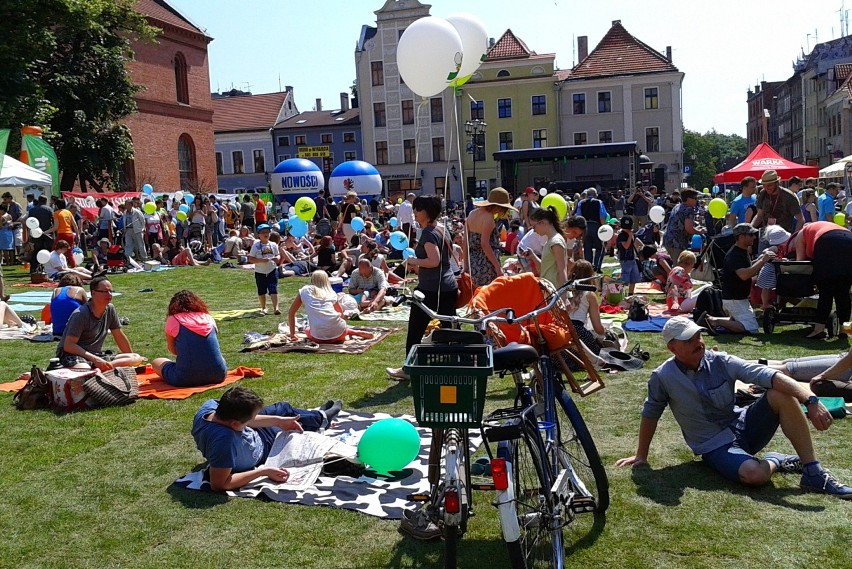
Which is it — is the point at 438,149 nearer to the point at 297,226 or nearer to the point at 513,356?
the point at 297,226

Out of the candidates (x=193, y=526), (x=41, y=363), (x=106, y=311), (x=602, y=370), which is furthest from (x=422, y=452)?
(x=41, y=363)

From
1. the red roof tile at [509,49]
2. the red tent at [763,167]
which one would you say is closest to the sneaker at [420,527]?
the red tent at [763,167]

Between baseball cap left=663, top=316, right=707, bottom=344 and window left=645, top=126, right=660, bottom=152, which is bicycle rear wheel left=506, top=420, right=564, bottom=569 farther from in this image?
window left=645, top=126, right=660, bottom=152

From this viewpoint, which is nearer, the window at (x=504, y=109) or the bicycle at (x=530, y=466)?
the bicycle at (x=530, y=466)

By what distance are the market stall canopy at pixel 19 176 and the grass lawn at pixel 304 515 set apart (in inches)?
561

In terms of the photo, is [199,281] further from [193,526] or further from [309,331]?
[193,526]

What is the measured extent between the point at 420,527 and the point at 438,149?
2180 inches

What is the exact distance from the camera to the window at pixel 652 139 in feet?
175

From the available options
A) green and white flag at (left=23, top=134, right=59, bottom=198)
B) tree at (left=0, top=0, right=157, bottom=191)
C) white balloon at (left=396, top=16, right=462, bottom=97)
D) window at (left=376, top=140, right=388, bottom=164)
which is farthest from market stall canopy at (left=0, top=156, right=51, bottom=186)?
window at (left=376, top=140, right=388, bottom=164)

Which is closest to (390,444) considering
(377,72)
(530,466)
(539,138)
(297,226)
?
(530,466)

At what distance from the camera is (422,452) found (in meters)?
5.65

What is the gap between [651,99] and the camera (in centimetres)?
→ 5319

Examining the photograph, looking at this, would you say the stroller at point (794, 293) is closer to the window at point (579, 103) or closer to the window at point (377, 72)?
the window at point (579, 103)

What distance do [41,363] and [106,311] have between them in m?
1.84
